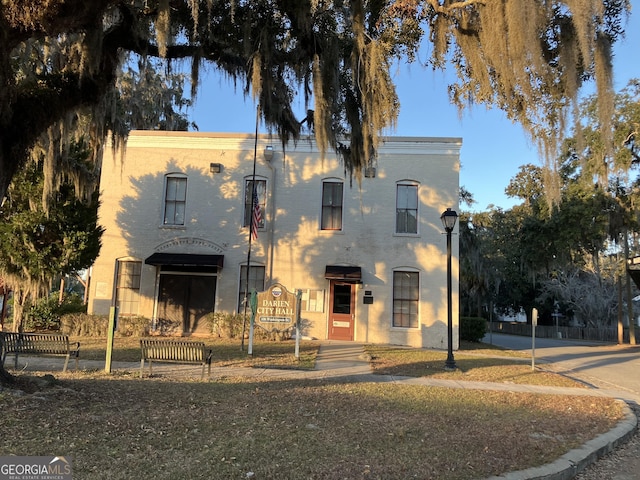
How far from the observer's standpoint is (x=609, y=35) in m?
5.83

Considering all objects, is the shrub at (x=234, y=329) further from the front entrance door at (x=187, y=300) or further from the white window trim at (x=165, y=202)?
the white window trim at (x=165, y=202)

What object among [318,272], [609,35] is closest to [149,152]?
[318,272]

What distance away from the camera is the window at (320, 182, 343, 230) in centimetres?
1730

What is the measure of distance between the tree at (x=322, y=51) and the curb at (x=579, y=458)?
3.89 meters

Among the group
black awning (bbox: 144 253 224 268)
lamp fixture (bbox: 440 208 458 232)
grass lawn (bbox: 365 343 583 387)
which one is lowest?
grass lawn (bbox: 365 343 583 387)

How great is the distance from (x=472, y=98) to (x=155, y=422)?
5862 mm

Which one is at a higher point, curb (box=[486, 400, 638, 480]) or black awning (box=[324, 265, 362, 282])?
black awning (box=[324, 265, 362, 282])

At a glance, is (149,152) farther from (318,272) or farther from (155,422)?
(155,422)

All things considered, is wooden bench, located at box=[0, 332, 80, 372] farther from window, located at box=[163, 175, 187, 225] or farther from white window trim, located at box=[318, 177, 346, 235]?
white window trim, located at box=[318, 177, 346, 235]

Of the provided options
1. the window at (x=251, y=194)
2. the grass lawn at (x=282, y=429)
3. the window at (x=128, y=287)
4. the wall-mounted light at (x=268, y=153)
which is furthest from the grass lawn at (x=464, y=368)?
the window at (x=128, y=287)

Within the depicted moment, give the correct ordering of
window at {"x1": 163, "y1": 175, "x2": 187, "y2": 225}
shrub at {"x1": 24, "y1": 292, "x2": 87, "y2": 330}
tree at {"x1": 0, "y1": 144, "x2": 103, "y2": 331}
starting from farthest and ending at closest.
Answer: window at {"x1": 163, "y1": 175, "x2": 187, "y2": 225} → shrub at {"x1": 24, "y1": 292, "x2": 87, "y2": 330} → tree at {"x1": 0, "y1": 144, "x2": 103, "y2": 331}

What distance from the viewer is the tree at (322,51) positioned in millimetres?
5434

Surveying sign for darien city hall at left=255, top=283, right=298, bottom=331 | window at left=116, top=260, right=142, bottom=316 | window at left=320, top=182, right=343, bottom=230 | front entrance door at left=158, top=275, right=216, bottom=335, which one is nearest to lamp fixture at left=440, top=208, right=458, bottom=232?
sign for darien city hall at left=255, top=283, right=298, bottom=331

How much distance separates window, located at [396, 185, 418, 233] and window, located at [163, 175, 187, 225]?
8064mm
